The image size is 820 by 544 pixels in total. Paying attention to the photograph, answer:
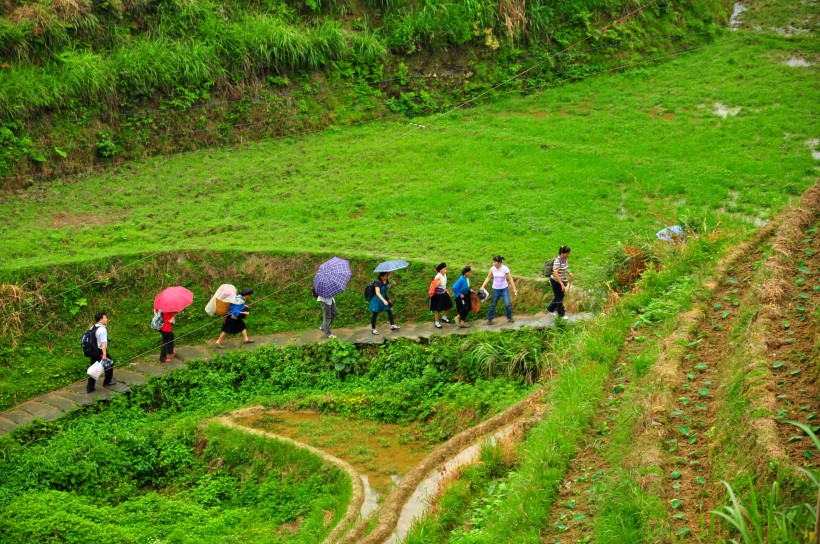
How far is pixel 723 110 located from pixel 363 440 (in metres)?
14.9

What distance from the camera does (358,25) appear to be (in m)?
24.5

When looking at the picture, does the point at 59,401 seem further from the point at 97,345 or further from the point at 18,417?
the point at 97,345

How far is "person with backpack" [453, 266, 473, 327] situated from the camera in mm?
16109

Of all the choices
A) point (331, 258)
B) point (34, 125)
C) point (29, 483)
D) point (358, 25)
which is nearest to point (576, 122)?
point (358, 25)

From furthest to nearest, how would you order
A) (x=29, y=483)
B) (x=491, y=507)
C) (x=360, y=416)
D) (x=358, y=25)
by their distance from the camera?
(x=358, y=25), (x=360, y=416), (x=29, y=483), (x=491, y=507)

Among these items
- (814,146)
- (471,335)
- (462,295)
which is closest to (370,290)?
(462,295)

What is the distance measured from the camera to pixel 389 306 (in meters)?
16.4

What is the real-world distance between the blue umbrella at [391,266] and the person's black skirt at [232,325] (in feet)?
9.74

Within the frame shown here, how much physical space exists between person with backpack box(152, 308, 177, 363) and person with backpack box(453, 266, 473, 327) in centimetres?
550

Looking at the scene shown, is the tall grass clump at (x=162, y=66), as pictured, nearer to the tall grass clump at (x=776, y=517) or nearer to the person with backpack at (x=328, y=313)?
the person with backpack at (x=328, y=313)

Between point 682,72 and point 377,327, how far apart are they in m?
13.7

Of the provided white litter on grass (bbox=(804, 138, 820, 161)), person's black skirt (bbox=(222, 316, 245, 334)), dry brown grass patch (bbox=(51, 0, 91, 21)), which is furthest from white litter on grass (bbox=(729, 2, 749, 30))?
dry brown grass patch (bbox=(51, 0, 91, 21))

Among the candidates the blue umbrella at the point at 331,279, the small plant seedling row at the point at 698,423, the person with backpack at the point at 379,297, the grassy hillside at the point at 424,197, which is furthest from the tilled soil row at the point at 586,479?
the blue umbrella at the point at 331,279

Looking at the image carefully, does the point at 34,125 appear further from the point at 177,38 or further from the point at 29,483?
the point at 29,483
